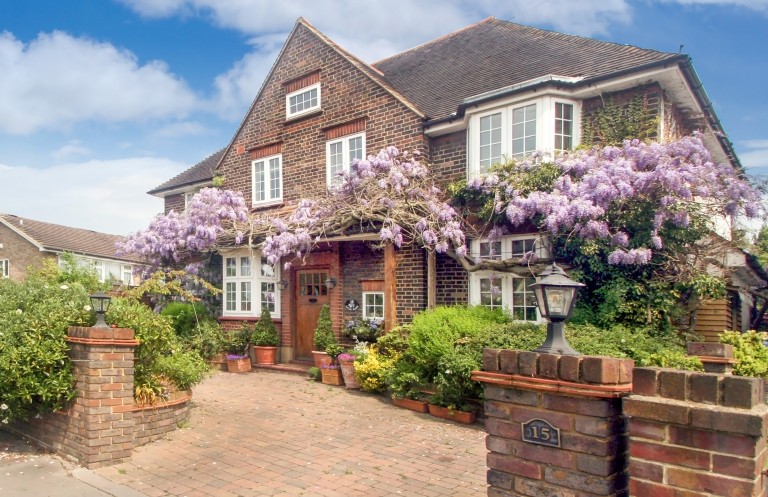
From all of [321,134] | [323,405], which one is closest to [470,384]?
[323,405]

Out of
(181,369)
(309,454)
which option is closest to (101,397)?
(181,369)

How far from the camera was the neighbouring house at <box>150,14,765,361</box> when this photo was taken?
11.1 meters

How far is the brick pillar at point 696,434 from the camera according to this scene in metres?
2.17

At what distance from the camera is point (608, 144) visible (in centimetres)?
1080

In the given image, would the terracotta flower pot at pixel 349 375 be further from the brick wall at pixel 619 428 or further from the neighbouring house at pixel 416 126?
the brick wall at pixel 619 428

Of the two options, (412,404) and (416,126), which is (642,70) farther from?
(412,404)

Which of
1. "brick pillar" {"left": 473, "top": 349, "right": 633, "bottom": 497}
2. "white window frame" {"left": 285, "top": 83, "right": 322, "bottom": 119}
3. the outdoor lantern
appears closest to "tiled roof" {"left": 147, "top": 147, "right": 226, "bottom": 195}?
"white window frame" {"left": 285, "top": 83, "right": 322, "bottom": 119}

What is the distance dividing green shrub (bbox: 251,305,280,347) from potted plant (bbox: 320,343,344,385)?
285 centimetres

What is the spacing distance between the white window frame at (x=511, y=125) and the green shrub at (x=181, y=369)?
6520 mm

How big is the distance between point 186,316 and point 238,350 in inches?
91.1

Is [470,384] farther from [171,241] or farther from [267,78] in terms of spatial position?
[267,78]

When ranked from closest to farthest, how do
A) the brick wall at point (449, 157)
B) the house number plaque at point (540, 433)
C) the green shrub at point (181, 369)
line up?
the house number plaque at point (540, 433)
the green shrub at point (181, 369)
the brick wall at point (449, 157)

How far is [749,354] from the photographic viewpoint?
8.91 meters

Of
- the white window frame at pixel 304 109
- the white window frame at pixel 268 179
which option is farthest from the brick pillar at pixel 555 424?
the white window frame at pixel 268 179
